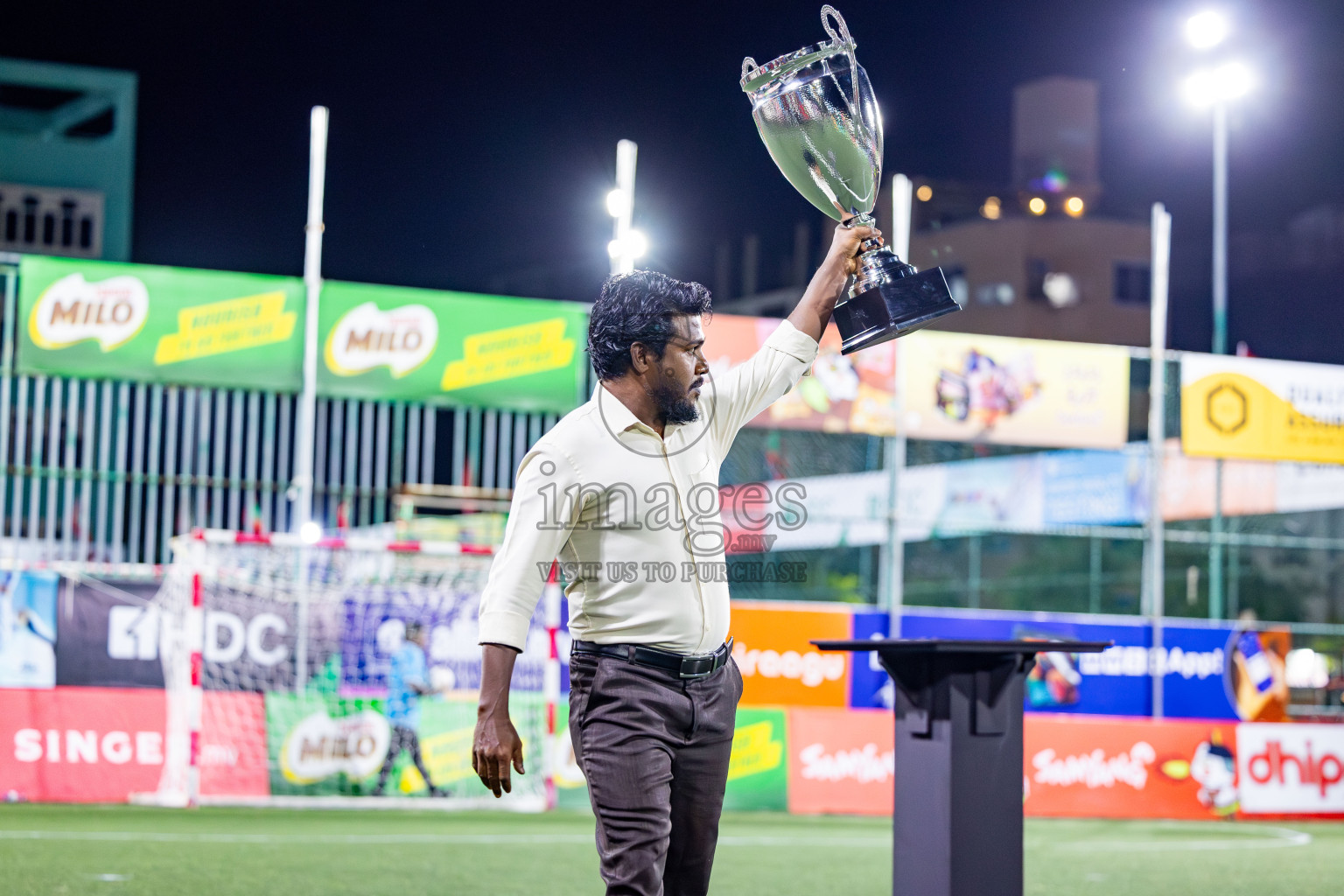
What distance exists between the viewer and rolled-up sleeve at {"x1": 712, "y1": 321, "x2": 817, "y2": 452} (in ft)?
12.4

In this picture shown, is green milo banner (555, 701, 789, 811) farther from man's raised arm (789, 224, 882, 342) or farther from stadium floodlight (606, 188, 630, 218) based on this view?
man's raised arm (789, 224, 882, 342)

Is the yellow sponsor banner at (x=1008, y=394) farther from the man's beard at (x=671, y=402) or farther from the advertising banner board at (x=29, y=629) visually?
the man's beard at (x=671, y=402)

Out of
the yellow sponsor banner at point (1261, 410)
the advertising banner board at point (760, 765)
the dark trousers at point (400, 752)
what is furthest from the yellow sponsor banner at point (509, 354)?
the yellow sponsor banner at point (1261, 410)

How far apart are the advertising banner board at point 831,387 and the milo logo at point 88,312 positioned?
4.22 m

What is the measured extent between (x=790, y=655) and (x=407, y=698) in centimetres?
298

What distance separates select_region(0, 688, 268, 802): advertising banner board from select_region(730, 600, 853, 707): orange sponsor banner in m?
3.65

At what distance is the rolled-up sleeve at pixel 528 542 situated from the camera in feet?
10.8

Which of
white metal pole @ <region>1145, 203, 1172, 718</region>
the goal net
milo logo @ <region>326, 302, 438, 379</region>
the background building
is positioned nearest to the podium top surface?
the goal net

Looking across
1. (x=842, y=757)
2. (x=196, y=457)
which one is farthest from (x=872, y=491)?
(x=196, y=457)

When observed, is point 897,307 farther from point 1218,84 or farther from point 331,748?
point 1218,84

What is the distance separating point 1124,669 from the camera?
12883 millimetres

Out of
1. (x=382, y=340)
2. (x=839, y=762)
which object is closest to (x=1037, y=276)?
(x=839, y=762)

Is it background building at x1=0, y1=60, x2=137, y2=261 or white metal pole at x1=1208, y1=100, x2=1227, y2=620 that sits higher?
background building at x1=0, y1=60, x2=137, y2=261

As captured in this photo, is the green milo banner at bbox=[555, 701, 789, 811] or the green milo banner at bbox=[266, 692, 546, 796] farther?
the green milo banner at bbox=[555, 701, 789, 811]
